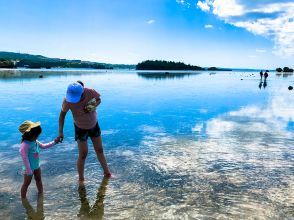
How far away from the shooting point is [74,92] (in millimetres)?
7133

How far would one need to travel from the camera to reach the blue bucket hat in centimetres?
709

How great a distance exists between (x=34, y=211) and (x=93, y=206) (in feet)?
3.72

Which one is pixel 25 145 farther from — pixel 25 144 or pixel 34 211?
pixel 34 211

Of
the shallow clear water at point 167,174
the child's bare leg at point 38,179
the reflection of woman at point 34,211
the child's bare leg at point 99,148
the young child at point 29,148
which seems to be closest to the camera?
the reflection of woman at point 34,211

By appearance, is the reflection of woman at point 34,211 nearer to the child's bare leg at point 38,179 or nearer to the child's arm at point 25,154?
the child's bare leg at point 38,179

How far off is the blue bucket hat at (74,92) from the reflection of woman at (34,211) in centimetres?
219

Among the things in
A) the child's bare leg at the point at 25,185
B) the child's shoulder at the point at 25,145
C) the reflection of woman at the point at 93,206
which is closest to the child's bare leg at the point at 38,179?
the child's bare leg at the point at 25,185

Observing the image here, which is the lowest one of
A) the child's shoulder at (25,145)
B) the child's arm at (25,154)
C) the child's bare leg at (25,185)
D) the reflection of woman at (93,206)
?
the reflection of woman at (93,206)

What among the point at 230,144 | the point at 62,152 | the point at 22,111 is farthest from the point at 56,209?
the point at 22,111

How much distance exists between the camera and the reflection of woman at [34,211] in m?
6.24

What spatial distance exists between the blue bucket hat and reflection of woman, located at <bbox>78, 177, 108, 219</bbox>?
6.74 feet

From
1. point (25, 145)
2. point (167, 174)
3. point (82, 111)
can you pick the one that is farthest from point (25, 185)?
point (167, 174)

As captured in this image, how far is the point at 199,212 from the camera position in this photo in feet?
21.1

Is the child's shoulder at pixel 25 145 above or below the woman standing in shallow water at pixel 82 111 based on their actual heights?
below
